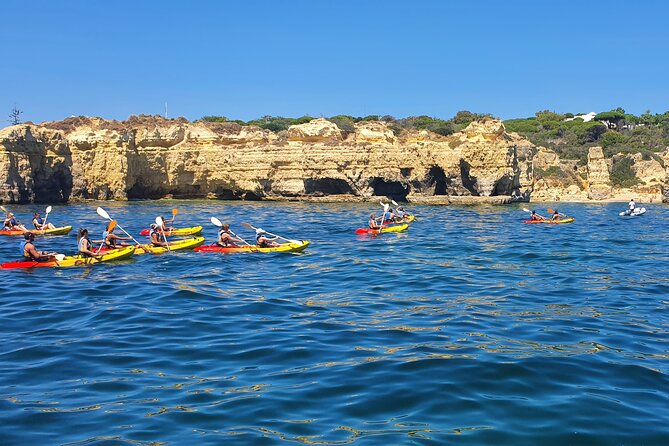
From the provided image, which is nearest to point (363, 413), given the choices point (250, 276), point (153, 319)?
point (153, 319)

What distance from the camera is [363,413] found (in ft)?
20.5

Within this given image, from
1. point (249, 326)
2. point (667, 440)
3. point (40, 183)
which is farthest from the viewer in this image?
point (40, 183)

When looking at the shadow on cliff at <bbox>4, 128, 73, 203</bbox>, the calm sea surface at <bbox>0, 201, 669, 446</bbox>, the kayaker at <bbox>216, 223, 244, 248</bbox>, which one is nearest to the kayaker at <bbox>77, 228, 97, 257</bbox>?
the calm sea surface at <bbox>0, 201, 669, 446</bbox>

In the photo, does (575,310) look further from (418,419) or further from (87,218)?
(87,218)

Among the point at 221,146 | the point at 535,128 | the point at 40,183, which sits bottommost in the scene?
the point at 40,183

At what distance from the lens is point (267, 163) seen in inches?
1754

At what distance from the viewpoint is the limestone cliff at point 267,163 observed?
1678 inches

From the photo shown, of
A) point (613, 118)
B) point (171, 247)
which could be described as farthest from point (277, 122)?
point (171, 247)

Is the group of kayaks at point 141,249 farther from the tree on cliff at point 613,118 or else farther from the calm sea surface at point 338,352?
the tree on cliff at point 613,118

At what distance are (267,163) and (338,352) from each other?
36887 millimetres

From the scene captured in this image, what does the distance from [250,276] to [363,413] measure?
9669 mm

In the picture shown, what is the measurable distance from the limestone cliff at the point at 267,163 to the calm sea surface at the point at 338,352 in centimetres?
2579

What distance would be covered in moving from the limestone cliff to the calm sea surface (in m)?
25.8

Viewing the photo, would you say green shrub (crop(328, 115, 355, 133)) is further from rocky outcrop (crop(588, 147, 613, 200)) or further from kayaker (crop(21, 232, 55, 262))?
kayaker (crop(21, 232, 55, 262))
